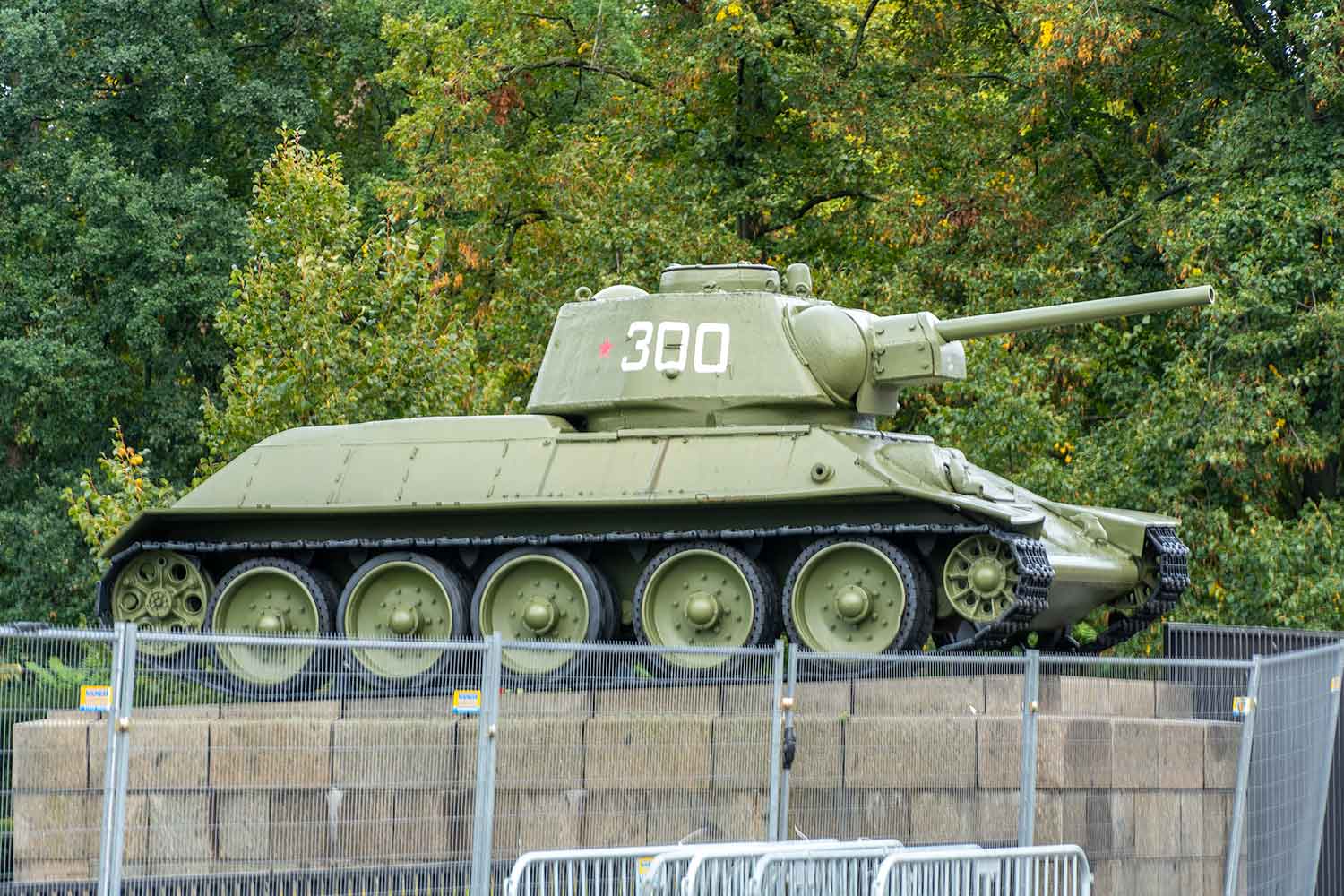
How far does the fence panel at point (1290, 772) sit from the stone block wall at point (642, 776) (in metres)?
0.42

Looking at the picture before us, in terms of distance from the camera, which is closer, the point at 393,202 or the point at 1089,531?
the point at 1089,531

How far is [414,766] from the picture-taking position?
403 inches

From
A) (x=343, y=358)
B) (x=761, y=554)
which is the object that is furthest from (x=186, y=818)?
(x=343, y=358)

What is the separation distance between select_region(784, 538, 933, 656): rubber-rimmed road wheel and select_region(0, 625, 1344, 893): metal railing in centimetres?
32

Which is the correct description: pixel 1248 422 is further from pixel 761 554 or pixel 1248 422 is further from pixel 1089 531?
pixel 761 554

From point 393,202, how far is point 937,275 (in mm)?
7920

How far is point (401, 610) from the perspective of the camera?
15.7 metres

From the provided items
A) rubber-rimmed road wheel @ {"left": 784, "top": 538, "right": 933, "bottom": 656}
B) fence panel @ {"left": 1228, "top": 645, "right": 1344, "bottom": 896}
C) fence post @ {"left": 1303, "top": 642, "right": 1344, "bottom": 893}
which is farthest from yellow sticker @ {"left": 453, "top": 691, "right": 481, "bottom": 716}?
fence post @ {"left": 1303, "top": 642, "right": 1344, "bottom": 893}

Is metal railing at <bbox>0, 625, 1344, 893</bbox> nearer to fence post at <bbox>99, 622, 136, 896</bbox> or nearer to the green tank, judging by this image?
fence post at <bbox>99, 622, 136, 896</bbox>

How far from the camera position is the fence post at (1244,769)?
40.4 ft

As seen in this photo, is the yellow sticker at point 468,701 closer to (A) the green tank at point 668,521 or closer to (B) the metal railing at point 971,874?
(B) the metal railing at point 971,874

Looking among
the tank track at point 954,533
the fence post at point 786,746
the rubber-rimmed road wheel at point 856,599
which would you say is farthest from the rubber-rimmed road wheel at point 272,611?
the fence post at point 786,746

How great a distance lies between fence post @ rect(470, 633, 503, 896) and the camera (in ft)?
32.4

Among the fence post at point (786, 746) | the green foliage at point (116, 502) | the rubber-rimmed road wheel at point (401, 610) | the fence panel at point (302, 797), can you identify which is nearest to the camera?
the fence panel at point (302, 797)
